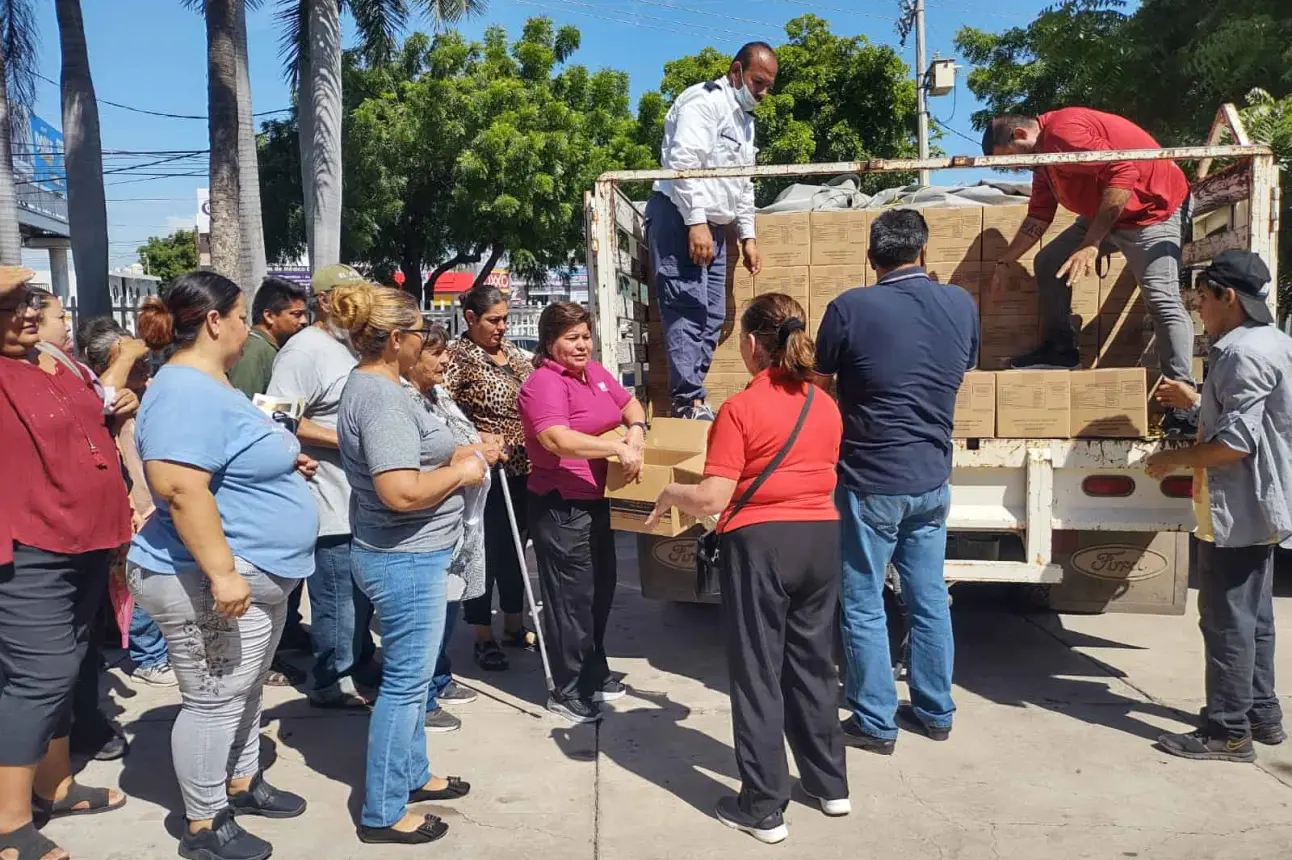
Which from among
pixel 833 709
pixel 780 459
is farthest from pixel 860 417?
pixel 833 709

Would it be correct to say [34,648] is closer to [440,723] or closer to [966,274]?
[440,723]

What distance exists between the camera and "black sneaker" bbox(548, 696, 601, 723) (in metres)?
4.44

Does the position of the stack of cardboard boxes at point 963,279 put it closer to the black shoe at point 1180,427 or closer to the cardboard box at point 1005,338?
the cardboard box at point 1005,338

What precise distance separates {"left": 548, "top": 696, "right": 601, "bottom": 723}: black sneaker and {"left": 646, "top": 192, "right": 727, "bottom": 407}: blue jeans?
170 centimetres

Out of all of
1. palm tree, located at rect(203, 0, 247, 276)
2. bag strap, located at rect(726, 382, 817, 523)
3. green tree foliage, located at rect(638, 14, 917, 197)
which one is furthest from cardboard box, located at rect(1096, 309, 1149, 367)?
green tree foliage, located at rect(638, 14, 917, 197)

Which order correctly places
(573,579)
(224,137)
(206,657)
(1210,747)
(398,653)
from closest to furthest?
1. (206,657)
2. (398,653)
3. (1210,747)
4. (573,579)
5. (224,137)

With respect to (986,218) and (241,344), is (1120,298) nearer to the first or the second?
(986,218)

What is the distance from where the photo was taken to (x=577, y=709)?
14.6 feet

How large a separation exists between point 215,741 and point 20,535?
882mm

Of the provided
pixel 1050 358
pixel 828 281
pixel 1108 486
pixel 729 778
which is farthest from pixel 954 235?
pixel 729 778

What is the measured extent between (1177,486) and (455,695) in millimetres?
3335

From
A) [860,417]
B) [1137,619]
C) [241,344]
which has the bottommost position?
[1137,619]

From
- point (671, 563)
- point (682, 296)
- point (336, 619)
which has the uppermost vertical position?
point (682, 296)

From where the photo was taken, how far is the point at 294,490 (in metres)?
3.21
